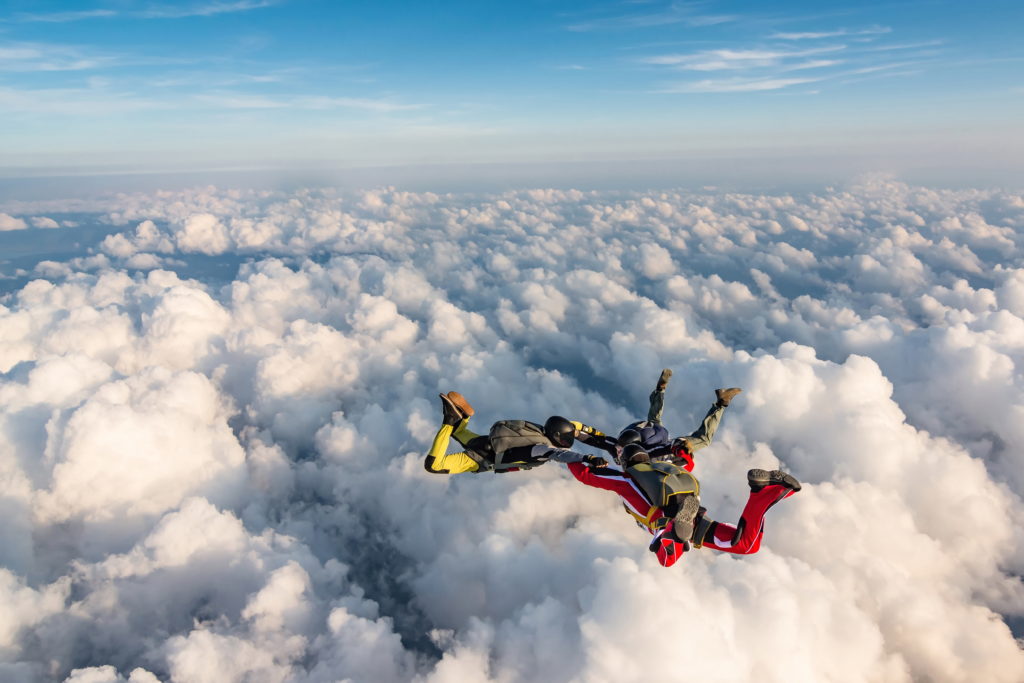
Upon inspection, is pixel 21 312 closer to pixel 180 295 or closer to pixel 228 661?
pixel 180 295

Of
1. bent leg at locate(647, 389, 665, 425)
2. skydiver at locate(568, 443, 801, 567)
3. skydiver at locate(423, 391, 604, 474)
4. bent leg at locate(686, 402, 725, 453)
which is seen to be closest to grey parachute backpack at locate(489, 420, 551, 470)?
skydiver at locate(423, 391, 604, 474)

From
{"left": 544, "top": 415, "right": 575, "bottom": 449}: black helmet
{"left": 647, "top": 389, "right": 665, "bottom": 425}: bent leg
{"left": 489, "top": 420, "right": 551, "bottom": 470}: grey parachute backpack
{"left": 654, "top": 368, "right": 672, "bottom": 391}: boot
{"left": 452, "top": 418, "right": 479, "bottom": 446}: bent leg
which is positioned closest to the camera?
{"left": 544, "top": 415, "right": 575, "bottom": 449}: black helmet

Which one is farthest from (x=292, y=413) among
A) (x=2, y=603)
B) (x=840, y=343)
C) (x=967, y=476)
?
(x=840, y=343)

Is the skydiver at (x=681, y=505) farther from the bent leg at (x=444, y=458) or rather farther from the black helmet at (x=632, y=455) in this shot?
the bent leg at (x=444, y=458)

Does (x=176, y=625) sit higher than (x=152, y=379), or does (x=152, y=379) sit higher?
(x=152, y=379)

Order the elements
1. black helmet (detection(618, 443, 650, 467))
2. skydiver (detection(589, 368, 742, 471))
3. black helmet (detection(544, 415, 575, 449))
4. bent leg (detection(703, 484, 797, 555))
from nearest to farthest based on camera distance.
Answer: bent leg (detection(703, 484, 797, 555)), black helmet (detection(618, 443, 650, 467)), black helmet (detection(544, 415, 575, 449)), skydiver (detection(589, 368, 742, 471))

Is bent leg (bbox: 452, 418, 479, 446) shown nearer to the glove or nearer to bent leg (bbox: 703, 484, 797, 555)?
the glove

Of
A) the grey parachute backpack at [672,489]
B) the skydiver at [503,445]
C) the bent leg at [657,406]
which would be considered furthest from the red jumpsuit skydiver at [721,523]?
the bent leg at [657,406]
